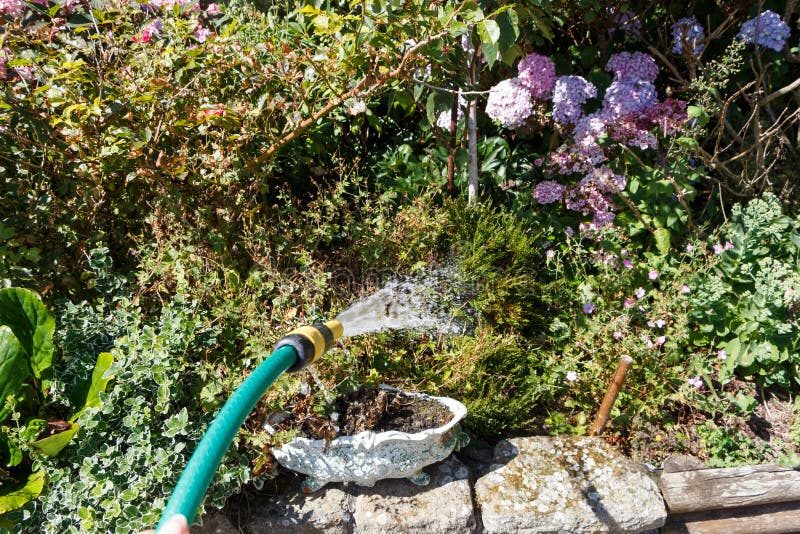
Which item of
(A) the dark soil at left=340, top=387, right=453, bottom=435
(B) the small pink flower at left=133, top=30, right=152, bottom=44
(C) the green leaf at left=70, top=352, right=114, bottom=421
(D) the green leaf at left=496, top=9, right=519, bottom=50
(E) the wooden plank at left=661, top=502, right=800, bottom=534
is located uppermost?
(B) the small pink flower at left=133, top=30, right=152, bottom=44

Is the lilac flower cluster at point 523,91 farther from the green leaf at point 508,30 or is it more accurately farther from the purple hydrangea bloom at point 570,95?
the green leaf at point 508,30

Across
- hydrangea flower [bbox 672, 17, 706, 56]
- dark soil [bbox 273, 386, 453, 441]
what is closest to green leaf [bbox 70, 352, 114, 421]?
dark soil [bbox 273, 386, 453, 441]

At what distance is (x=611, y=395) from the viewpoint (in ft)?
8.54

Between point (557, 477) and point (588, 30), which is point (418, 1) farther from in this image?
point (557, 477)

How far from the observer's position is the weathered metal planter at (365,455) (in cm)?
222

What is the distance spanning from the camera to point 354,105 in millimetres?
2566

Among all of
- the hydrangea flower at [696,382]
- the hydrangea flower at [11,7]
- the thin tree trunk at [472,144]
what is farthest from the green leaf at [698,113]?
the hydrangea flower at [11,7]

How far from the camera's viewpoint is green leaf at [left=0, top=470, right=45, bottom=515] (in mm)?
1949

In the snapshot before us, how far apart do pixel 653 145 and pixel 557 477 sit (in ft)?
5.73

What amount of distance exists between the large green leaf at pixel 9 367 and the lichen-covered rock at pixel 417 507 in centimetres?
124

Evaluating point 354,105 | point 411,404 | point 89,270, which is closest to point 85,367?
point 89,270

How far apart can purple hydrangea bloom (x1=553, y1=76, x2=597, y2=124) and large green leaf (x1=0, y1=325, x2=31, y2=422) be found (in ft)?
8.66

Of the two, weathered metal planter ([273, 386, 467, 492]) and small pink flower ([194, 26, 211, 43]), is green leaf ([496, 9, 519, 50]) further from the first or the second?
weathered metal planter ([273, 386, 467, 492])

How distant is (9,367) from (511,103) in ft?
8.21
